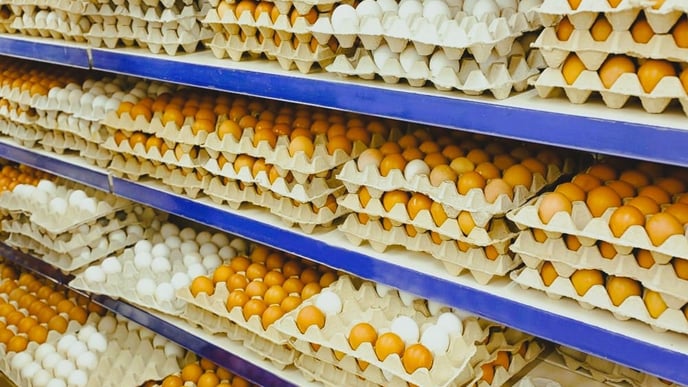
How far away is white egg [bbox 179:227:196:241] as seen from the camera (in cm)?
303

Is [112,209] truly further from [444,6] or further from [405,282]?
[444,6]

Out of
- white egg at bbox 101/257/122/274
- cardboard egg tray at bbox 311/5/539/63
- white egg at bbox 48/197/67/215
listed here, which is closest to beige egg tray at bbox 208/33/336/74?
cardboard egg tray at bbox 311/5/539/63

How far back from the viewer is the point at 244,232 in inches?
94.0

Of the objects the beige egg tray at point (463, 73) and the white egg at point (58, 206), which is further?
the white egg at point (58, 206)

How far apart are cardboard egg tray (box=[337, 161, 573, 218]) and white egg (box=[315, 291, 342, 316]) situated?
0.34 m

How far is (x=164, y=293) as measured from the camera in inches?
103

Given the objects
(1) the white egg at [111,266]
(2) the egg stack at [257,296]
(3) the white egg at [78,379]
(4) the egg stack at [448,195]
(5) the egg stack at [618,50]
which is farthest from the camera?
(1) the white egg at [111,266]

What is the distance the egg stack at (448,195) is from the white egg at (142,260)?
1.05 metres

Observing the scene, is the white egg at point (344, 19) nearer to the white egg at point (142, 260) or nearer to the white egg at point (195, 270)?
the white egg at point (195, 270)

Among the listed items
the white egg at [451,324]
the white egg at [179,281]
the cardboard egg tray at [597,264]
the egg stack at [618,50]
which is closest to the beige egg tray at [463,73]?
the egg stack at [618,50]

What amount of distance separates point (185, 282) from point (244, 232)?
0.42 meters

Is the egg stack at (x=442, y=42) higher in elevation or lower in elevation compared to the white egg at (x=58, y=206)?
higher

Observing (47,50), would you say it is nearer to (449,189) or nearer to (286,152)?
(286,152)

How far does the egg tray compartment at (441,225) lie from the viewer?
175cm
